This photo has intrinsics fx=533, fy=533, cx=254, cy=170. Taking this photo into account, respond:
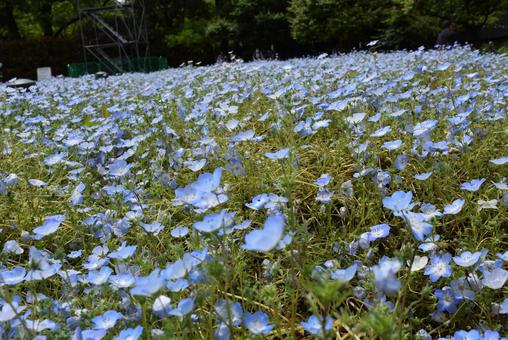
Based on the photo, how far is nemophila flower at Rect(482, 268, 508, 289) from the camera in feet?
4.05

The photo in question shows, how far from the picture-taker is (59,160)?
2.33 m

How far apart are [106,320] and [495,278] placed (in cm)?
89

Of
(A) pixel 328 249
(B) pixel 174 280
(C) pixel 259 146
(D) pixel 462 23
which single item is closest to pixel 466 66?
(C) pixel 259 146

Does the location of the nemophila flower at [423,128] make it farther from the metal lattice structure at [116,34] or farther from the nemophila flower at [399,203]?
the metal lattice structure at [116,34]

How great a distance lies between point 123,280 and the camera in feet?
4.09


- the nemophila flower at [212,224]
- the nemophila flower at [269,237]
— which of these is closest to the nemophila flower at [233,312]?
the nemophila flower at [212,224]

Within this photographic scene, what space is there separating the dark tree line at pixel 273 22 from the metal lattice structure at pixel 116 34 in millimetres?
3168

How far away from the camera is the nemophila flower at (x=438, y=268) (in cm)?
132

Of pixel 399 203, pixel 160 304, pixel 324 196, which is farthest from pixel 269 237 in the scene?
pixel 324 196

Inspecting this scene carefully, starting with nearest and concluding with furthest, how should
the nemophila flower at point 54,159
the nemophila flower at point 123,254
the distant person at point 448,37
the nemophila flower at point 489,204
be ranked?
1. the nemophila flower at point 123,254
2. the nemophila flower at point 489,204
3. the nemophila flower at point 54,159
4. the distant person at point 448,37

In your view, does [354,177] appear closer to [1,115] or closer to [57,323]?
[57,323]

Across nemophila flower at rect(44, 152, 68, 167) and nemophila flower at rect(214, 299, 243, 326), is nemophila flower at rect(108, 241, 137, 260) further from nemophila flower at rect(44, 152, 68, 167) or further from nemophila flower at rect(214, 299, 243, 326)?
nemophila flower at rect(44, 152, 68, 167)

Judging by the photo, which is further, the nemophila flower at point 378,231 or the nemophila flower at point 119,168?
the nemophila flower at point 119,168

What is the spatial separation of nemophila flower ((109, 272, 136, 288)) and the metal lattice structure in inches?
518
